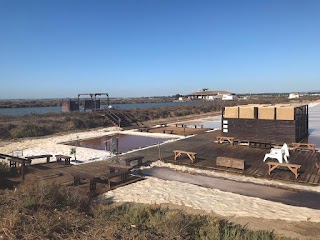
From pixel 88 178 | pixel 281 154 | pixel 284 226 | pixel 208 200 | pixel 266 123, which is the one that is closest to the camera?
pixel 284 226

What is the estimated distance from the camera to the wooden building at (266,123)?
13.9m

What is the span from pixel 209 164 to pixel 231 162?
3.13 feet

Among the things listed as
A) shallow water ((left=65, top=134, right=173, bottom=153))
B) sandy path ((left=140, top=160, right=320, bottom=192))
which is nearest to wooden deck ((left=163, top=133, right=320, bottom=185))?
sandy path ((left=140, top=160, right=320, bottom=192))

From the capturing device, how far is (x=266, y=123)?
47.3 feet

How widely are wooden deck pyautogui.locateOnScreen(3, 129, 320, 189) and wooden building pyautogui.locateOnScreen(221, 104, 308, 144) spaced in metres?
1.03

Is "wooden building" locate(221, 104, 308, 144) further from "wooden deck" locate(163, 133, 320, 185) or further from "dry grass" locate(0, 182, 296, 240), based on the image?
"dry grass" locate(0, 182, 296, 240)

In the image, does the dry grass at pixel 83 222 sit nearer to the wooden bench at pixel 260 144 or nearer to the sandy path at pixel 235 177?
the sandy path at pixel 235 177

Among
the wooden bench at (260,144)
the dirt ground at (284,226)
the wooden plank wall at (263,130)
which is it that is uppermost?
the wooden plank wall at (263,130)

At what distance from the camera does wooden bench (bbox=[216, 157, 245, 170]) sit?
10.4m

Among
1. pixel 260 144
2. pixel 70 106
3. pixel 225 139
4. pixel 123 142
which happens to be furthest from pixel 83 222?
pixel 70 106

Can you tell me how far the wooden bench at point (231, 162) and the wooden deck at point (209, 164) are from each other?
0.17 m

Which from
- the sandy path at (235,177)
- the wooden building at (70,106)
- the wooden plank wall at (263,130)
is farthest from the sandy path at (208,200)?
the wooden building at (70,106)

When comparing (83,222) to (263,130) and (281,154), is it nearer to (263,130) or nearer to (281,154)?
(281,154)

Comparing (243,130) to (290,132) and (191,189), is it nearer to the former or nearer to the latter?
(290,132)
